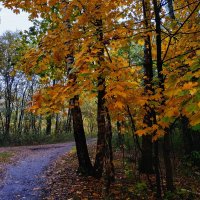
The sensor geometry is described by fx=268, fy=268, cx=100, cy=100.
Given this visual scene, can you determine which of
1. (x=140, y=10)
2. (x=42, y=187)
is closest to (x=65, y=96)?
(x=140, y=10)

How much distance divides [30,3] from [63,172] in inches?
259

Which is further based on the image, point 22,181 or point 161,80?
point 22,181

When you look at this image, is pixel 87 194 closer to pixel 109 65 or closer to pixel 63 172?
pixel 63 172

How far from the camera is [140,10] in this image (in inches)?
303

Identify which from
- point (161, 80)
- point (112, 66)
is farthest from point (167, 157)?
point (112, 66)

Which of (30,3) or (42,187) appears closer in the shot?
(30,3)

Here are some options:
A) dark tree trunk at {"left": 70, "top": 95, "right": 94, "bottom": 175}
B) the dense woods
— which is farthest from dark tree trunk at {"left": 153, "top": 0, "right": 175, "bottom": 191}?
dark tree trunk at {"left": 70, "top": 95, "right": 94, "bottom": 175}

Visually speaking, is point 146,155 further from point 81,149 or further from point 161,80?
point 161,80

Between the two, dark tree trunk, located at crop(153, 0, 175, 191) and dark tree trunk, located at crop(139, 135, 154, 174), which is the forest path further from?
dark tree trunk, located at crop(153, 0, 175, 191)

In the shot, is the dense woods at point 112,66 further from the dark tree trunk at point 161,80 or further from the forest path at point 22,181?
the forest path at point 22,181

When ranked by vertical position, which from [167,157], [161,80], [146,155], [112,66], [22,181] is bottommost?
[22,181]

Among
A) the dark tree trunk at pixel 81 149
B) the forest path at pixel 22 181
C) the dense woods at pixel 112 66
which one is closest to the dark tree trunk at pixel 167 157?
the dense woods at pixel 112 66

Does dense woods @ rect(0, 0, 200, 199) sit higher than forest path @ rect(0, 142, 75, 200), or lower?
higher

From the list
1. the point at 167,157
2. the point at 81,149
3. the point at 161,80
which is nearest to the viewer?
the point at 161,80
